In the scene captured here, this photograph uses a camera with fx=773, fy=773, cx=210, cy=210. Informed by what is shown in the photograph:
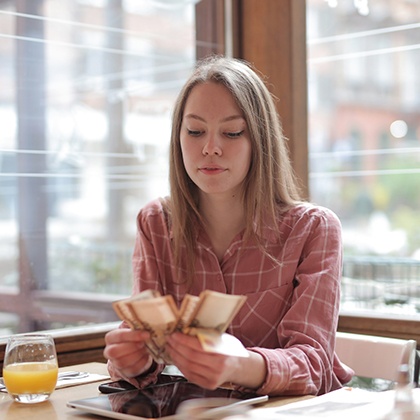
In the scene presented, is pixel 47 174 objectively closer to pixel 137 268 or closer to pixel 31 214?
pixel 31 214

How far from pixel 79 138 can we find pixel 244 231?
0.94 m

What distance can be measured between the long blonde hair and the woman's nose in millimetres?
109

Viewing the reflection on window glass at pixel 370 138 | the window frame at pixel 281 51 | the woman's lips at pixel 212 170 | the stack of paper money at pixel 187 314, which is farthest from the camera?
the window frame at pixel 281 51

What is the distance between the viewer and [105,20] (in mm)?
2697

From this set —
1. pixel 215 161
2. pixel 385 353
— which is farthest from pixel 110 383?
pixel 385 353

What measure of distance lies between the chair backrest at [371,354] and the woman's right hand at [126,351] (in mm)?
642

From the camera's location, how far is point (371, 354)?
6.18 ft

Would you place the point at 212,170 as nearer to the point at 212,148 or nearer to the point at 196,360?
the point at 212,148

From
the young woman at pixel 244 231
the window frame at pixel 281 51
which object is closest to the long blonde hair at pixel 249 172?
the young woman at pixel 244 231

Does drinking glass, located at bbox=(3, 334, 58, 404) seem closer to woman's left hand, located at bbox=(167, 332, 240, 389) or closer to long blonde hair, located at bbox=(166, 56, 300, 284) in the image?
woman's left hand, located at bbox=(167, 332, 240, 389)

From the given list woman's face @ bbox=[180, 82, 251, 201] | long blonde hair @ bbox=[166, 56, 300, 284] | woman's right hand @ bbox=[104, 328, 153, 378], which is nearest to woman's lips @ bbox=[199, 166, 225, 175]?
woman's face @ bbox=[180, 82, 251, 201]

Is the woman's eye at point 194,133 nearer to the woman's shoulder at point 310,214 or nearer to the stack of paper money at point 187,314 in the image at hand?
the woman's shoulder at point 310,214

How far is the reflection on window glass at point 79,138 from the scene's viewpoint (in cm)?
245

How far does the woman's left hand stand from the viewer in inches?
50.7
